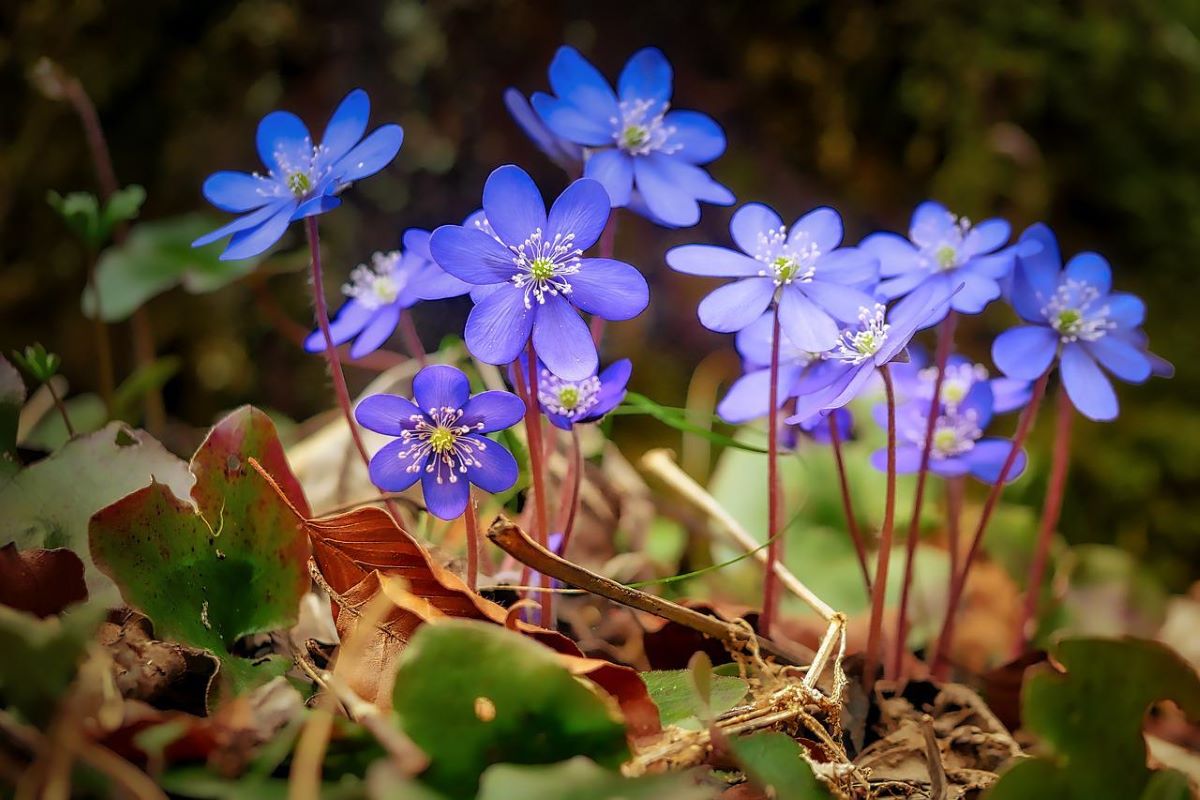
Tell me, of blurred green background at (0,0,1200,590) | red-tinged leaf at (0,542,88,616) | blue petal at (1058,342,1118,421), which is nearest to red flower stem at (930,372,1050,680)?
blue petal at (1058,342,1118,421)

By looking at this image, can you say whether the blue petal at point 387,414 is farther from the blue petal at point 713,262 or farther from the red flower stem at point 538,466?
the blue petal at point 713,262

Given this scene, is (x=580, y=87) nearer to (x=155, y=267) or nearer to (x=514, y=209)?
(x=514, y=209)

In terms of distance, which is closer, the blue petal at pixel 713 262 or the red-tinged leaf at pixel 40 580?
the red-tinged leaf at pixel 40 580

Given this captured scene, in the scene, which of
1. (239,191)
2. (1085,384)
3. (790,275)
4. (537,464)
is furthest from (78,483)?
(1085,384)

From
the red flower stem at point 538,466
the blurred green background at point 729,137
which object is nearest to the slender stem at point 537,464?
the red flower stem at point 538,466

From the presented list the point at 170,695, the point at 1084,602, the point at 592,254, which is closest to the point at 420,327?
the point at 592,254

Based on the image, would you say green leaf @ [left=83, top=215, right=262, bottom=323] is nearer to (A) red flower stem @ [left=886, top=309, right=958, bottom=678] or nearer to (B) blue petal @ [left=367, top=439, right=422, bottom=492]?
(B) blue petal @ [left=367, top=439, right=422, bottom=492]
